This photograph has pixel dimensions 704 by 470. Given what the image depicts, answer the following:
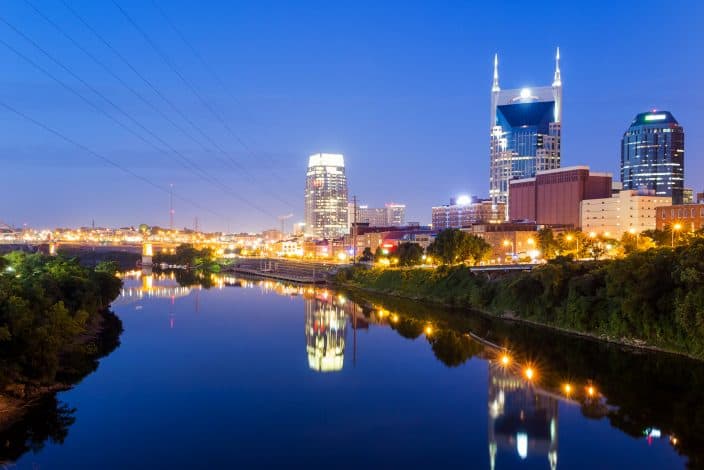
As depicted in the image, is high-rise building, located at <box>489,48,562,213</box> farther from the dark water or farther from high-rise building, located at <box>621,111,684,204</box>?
the dark water

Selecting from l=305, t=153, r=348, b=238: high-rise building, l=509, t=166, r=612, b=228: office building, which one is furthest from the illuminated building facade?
l=305, t=153, r=348, b=238: high-rise building

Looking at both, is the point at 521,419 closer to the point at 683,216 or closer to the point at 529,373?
the point at 529,373

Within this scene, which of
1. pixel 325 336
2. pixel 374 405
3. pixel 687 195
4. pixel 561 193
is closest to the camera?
pixel 374 405

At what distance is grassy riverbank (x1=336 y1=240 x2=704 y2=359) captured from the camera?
25062 mm

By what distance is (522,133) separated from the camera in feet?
494

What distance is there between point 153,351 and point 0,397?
35.1ft

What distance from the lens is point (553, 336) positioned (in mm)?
31031

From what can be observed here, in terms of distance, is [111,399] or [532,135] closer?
[111,399]

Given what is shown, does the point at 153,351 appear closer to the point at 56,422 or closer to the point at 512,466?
the point at 56,422

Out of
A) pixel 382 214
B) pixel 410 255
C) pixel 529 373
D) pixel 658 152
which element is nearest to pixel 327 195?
pixel 382 214

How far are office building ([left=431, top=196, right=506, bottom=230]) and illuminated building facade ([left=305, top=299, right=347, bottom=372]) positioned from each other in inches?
3211

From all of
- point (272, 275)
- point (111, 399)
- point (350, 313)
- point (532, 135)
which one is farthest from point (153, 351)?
point (532, 135)

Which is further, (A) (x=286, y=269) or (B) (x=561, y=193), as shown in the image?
(B) (x=561, y=193)

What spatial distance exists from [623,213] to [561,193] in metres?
11.7
